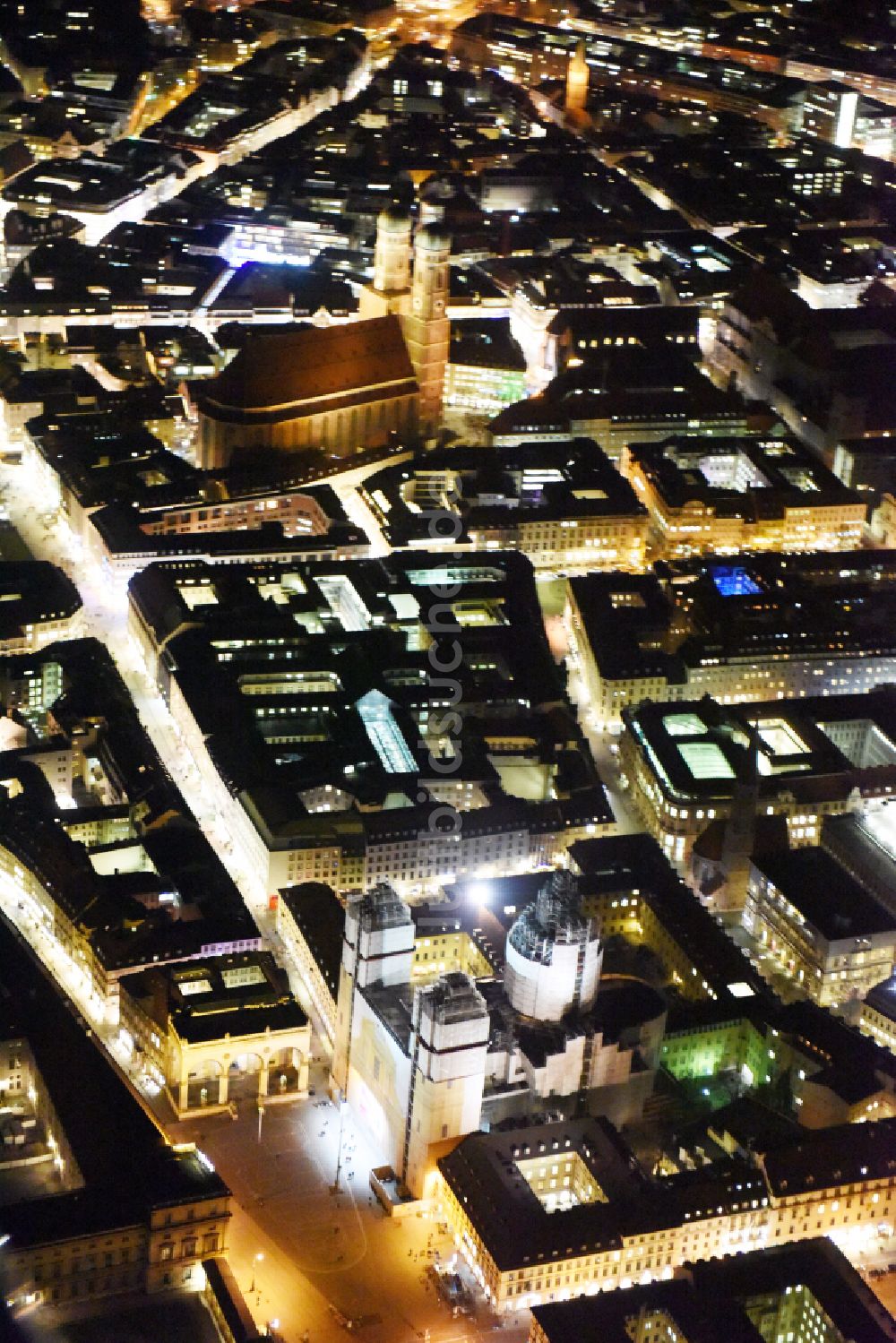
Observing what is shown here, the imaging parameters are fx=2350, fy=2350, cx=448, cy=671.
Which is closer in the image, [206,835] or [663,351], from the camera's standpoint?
[206,835]

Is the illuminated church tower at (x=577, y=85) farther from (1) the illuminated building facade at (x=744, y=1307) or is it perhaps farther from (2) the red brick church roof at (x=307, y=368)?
(1) the illuminated building facade at (x=744, y=1307)

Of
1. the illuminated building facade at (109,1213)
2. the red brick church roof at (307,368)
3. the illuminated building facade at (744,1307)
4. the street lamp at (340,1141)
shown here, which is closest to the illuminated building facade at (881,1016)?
the illuminated building facade at (744,1307)

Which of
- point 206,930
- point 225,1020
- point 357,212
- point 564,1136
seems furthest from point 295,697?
point 357,212

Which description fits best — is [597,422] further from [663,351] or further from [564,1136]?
[564,1136]

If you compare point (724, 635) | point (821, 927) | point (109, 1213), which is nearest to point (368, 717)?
point (724, 635)

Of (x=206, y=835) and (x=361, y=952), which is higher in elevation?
(x=361, y=952)

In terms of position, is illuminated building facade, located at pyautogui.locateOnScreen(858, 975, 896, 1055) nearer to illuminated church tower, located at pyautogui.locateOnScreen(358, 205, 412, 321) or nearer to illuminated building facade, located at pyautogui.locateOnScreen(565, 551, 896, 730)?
illuminated building facade, located at pyautogui.locateOnScreen(565, 551, 896, 730)
